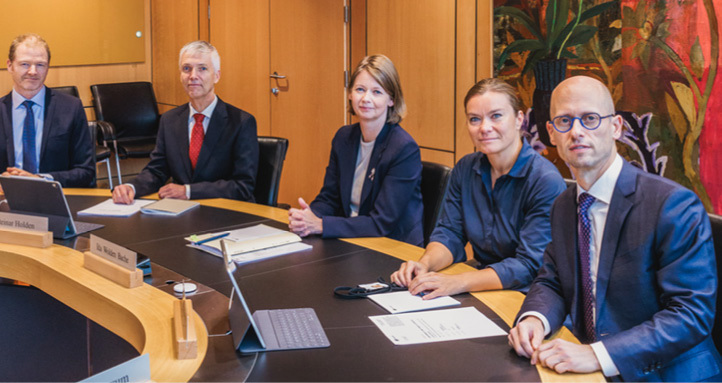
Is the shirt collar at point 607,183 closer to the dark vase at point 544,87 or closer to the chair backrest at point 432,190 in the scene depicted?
the chair backrest at point 432,190

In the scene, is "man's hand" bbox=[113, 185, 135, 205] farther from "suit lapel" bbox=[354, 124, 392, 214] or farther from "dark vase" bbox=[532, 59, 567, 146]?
"dark vase" bbox=[532, 59, 567, 146]

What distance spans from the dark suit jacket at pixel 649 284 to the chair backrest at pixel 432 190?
3.54 feet

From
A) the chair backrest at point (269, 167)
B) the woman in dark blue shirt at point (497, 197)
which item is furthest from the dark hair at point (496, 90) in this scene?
the chair backrest at point (269, 167)

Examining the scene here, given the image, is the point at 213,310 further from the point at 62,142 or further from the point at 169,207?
the point at 62,142

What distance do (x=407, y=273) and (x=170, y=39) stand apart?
595 centimetres

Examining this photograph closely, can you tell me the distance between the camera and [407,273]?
223 cm

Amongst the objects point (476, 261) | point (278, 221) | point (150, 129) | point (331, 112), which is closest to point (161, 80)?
point (150, 129)

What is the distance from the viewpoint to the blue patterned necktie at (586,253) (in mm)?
1963

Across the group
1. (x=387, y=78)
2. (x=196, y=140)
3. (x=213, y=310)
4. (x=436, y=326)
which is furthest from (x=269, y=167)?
(x=436, y=326)

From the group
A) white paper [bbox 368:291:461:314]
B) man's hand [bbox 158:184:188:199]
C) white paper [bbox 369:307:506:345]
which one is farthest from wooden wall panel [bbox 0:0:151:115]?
white paper [bbox 369:307:506:345]

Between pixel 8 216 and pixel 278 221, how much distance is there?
3.38 feet

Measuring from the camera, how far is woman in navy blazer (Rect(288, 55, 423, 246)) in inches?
118

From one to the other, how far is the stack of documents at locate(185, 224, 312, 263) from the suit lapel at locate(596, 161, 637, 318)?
1.11 meters

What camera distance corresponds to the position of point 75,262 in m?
2.52
